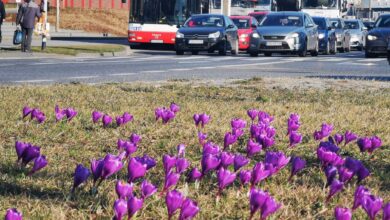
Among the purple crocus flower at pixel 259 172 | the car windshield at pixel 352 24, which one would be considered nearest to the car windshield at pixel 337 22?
the car windshield at pixel 352 24

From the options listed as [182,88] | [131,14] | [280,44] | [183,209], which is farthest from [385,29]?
[183,209]

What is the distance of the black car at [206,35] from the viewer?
3303 centimetres

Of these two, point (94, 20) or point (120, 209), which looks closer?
point (120, 209)

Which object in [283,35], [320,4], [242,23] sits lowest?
[283,35]

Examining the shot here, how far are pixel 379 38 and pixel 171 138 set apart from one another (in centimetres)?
2697

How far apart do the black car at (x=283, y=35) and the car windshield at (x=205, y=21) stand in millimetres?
1691

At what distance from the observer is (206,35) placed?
3306cm

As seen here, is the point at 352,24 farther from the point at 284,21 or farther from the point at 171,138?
the point at 171,138

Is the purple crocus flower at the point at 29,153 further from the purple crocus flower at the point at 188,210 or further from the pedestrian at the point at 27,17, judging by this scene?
the pedestrian at the point at 27,17

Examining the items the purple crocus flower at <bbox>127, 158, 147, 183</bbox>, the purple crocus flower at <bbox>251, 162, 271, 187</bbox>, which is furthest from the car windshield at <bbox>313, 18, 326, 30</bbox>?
the purple crocus flower at <bbox>127, 158, 147, 183</bbox>

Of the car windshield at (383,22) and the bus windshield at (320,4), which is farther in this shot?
the bus windshield at (320,4)

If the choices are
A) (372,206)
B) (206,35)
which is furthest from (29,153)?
(206,35)

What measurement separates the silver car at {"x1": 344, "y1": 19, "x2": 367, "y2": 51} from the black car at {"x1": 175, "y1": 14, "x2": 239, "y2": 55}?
41.8 feet

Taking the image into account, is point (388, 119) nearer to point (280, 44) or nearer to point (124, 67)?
point (124, 67)
